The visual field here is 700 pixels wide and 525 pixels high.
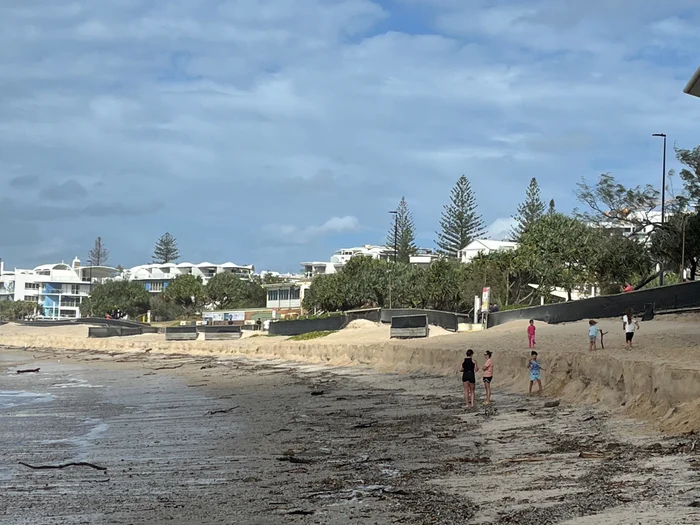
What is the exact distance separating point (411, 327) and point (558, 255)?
21325 mm

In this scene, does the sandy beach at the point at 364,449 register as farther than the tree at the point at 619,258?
No

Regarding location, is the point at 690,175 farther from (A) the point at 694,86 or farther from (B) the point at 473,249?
(B) the point at 473,249

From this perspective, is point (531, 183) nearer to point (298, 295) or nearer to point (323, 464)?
point (298, 295)

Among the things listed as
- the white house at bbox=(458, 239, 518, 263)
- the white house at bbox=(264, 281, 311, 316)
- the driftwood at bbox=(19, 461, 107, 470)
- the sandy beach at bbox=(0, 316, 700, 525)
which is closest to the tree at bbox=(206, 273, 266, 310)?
the white house at bbox=(264, 281, 311, 316)

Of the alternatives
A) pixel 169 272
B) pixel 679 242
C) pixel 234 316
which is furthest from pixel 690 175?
pixel 169 272

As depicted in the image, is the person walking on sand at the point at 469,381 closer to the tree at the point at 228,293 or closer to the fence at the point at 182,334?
the fence at the point at 182,334

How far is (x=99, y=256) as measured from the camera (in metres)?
181

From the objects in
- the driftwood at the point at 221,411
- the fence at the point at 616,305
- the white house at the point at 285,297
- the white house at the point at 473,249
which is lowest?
the driftwood at the point at 221,411

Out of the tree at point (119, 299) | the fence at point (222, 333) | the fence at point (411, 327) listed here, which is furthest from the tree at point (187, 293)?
the fence at point (411, 327)

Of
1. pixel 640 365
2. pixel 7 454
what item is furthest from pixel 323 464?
pixel 640 365

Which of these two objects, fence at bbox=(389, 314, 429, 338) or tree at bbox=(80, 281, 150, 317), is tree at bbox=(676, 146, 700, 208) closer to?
fence at bbox=(389, 314, 429, 338)

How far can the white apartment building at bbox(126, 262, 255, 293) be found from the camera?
496 feet

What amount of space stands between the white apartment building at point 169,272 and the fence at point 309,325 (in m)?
75.2

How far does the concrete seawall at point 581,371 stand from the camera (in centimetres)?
1527
